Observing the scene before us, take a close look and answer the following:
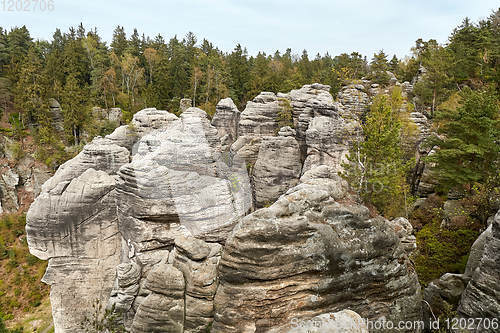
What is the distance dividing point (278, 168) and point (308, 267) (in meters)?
19.7

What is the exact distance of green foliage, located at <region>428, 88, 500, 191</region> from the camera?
15.4 meters

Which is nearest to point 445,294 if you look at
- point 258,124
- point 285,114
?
point 285,114

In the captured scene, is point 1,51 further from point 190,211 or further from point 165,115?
point 190,211

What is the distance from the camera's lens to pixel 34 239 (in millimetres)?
17797

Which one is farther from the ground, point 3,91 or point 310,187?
point 3,91

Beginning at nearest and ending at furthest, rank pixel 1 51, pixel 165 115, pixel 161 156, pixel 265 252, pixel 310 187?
pixel 265 252, pixel 310 187, pixel 161 156, pixel 165 115, pixel 1 51

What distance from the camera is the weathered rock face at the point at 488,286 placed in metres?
8.92

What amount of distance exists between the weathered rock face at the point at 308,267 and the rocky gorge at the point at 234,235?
4 centimetres

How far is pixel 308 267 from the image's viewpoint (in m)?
9.08

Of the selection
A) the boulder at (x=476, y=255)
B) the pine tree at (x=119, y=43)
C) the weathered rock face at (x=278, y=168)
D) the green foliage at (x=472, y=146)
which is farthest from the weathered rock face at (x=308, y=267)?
the pine tree at (x=119, y=43)

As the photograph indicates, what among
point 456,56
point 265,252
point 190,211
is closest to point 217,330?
point 265,252

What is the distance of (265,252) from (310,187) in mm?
2971

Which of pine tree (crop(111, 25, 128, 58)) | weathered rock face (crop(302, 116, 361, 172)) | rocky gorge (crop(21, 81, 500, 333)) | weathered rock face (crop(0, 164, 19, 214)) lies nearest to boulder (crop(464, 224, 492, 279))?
rocky gorge (crop(21, 81, 500, 333))

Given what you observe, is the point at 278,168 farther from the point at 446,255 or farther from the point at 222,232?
the point at 446,255
